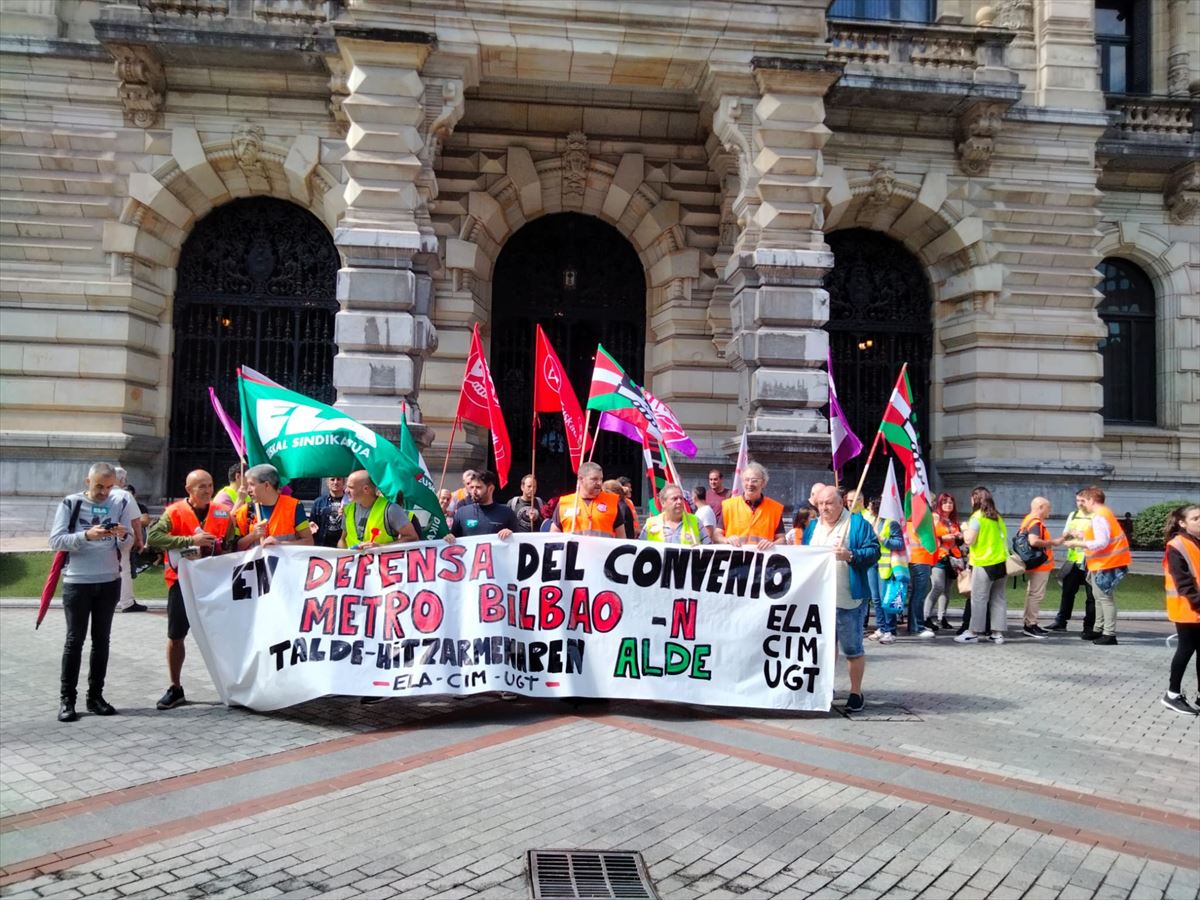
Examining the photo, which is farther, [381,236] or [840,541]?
[381,236]

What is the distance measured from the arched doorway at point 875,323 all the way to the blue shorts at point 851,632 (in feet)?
36.2

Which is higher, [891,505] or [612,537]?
[891,505]

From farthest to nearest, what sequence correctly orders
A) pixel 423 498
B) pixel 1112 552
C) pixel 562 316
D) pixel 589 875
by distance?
pixel 562 316 → pixel 1112 552 → pixel 423 498 → pixel 589 875

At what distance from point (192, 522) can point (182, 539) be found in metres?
0.30

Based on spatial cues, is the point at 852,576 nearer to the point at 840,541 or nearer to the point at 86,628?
the point at 840,541

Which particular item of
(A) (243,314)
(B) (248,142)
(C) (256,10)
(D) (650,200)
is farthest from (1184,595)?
(C) (256,10)

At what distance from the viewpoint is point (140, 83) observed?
602 inches

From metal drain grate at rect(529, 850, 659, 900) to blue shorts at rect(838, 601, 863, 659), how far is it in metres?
3.37

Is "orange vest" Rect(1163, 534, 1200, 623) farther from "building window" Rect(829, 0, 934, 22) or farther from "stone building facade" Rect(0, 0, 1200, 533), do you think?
"building window" Rect(829, 0, 934, 22)

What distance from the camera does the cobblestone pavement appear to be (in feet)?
13.6

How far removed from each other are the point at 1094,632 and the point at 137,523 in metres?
10.5

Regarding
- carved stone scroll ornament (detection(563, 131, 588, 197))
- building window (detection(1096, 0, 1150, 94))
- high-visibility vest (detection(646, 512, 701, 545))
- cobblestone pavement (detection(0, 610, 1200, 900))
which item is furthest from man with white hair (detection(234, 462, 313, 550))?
building window (detection(1096, 0, 1150, 94))

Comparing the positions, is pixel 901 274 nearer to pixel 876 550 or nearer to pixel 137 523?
pixel 876 550

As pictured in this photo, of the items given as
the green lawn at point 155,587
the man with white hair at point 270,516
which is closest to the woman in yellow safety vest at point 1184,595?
the green lawn at point 155,587
